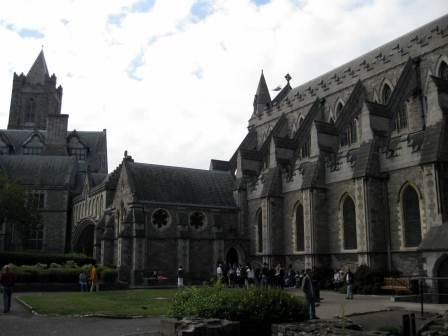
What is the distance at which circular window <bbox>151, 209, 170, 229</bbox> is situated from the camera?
39.1 meters

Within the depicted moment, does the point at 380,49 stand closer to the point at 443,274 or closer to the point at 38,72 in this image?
the point at 443,274

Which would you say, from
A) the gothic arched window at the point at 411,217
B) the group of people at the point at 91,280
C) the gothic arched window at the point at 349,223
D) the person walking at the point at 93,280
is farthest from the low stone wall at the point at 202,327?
the gothic arched window at the point at 349,223

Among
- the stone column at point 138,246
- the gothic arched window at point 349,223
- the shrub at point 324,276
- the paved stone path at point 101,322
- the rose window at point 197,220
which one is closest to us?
the paved stone path at point 101,322

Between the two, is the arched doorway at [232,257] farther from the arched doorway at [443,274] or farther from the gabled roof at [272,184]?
the arched doorway at [443,274]

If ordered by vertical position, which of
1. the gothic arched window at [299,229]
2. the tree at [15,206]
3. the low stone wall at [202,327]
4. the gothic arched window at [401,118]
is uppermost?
the gothic arched window at [401,118]

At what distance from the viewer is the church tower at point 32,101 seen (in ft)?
274

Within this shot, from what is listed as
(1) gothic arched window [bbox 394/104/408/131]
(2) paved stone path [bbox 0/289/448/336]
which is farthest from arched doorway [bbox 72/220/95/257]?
(2) paved stone path [bbox 0/289/448/336]

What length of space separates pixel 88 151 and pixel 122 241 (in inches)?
1593

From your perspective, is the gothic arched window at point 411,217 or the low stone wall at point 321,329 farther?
the gothic arched window at point 411,217

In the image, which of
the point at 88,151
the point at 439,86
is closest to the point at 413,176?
the point at 439,86

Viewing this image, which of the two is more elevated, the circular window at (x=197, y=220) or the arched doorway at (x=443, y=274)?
the circular window at (x=197, y=220)

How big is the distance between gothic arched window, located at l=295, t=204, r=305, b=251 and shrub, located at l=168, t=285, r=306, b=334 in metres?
21.2

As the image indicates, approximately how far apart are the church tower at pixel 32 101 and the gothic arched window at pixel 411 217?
2730 inches

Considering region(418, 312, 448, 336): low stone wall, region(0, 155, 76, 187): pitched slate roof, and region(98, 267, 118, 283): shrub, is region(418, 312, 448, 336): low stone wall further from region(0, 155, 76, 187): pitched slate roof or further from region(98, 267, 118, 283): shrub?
region(0, 155, 76, 187): pitched slate roof
